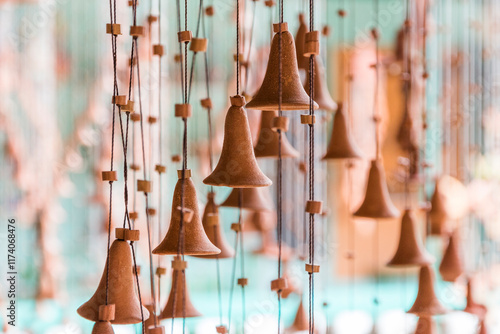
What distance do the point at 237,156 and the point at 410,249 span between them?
709 mm

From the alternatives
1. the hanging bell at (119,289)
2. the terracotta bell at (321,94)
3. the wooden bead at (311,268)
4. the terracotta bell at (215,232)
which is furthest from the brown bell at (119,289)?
the terracotta bell at (321,94)

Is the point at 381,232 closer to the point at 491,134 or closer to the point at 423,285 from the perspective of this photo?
the point at 491,134

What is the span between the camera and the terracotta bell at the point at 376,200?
5.37 feet

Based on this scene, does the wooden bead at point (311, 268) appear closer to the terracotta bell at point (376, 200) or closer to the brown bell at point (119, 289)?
the brown bell at point (119, 289)

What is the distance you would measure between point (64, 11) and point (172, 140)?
97 centimetres

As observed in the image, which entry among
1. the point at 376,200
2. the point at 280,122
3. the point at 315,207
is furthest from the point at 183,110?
the point at 376,200

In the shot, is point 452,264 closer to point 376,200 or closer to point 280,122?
point 376,200

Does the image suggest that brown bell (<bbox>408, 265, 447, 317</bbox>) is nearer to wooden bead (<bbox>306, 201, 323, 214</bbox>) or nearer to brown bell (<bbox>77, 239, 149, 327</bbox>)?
wooden bead (<bbox>306, 201, 323, 214</bbox>)

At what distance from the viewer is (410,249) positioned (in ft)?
5.28

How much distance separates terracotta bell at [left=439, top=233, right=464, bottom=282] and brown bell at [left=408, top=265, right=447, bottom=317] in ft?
1.25

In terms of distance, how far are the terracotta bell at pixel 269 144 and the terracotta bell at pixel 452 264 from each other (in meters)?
0.73

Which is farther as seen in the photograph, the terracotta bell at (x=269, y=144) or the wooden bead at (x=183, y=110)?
the terracotta bell at (x=269, y=144)

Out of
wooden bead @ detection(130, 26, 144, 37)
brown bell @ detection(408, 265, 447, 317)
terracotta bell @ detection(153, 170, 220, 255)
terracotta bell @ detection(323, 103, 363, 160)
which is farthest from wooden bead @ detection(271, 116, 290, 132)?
brown bell @ detection(408, 265, 447, 317)

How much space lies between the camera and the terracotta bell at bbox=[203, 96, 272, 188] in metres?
1.06
